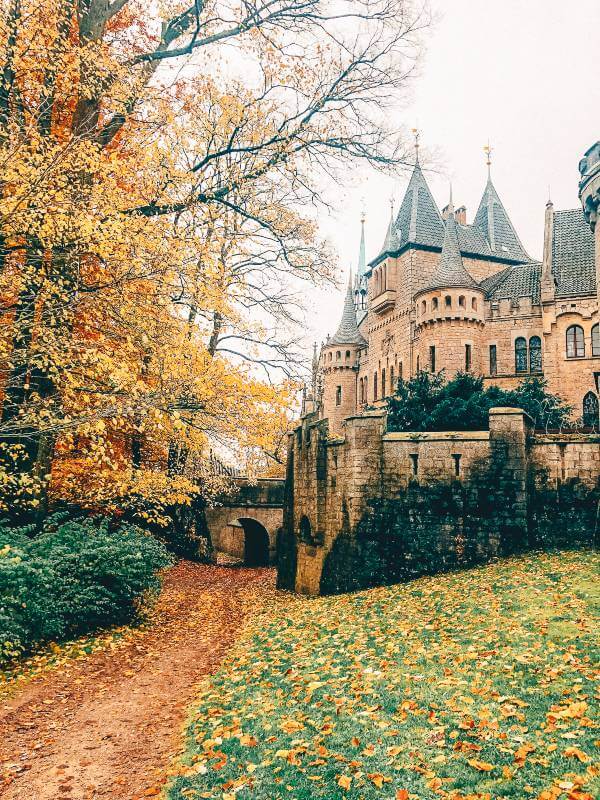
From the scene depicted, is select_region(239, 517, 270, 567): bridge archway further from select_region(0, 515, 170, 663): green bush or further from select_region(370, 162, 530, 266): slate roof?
select_region(370, 162, 530, 266): slate roof

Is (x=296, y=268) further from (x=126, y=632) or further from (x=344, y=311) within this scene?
(x=344, y=311)

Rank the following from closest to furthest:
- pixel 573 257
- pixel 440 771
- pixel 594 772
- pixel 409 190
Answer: pixel 594 772
pixel 440 771
pixel 573 257
pixel 409 190

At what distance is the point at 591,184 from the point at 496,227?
29553mm

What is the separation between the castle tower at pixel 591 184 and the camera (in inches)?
515

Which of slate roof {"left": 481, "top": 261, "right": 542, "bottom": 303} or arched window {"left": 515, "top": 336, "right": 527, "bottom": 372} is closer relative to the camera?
arched window {"left": 515, "top": 336, "right": 527, "bottom": 372}

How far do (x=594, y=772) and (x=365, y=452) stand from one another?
1012 centimetres

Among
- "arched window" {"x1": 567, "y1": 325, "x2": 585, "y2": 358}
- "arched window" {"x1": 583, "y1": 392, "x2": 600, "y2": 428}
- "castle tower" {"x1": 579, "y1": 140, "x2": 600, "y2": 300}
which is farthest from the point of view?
"arched window" {"x1": 567, "y1": 325, "x2": 585, "y2": 358}

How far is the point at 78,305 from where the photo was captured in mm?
8438

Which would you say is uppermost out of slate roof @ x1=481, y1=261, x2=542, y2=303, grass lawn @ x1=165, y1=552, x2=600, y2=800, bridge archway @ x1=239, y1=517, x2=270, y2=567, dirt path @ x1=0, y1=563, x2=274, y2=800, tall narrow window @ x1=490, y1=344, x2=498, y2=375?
slate roof @ x1=481, y1=261, x2=542, y2=303

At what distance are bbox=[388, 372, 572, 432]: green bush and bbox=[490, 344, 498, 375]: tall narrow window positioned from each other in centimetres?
974

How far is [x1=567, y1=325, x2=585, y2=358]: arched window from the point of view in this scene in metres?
30.0

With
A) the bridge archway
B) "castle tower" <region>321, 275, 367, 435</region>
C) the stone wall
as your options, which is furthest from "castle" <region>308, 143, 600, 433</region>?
the stone wall

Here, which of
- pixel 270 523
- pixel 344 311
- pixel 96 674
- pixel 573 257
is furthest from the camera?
pixel 344 311

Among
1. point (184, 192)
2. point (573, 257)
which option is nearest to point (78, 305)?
point (184, 192)
